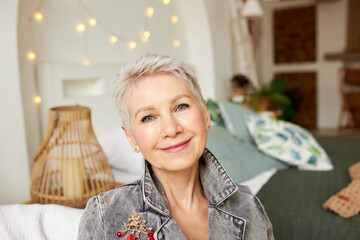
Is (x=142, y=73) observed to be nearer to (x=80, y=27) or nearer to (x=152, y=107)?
(x=152, y=107)

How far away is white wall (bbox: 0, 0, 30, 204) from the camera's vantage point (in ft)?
5.11

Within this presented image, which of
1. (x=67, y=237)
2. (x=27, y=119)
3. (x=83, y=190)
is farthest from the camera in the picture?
(x=27, y=119)

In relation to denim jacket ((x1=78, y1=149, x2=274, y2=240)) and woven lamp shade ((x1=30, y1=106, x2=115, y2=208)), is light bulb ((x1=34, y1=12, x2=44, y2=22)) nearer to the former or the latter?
woven lamp shade ((x1=30, y1=106, x2=115, y2=208))

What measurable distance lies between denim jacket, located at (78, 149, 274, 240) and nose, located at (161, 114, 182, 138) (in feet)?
0.46

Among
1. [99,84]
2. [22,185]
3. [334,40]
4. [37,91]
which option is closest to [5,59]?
[37,91]

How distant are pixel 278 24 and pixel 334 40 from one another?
109cm

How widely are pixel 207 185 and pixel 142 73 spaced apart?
384 millimetres

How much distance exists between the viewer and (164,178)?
100cm

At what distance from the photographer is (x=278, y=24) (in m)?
6.85

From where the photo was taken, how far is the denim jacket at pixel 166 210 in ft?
2.88

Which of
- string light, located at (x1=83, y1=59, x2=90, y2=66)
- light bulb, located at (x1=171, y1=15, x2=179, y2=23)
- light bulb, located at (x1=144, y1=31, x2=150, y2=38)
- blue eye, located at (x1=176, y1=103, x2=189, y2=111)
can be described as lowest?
blue eye, located at (x1=176, y1=103, x2=189, y2=111)

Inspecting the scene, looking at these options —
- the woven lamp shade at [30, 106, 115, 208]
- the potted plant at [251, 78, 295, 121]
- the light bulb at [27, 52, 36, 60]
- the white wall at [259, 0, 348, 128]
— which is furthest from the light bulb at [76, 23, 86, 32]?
the white wall at [259, 0, 348, 128]

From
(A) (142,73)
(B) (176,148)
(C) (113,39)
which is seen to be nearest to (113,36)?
(C) (113,39)

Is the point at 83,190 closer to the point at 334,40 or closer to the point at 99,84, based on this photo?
the point at 99,84
